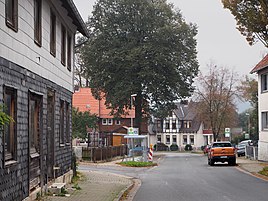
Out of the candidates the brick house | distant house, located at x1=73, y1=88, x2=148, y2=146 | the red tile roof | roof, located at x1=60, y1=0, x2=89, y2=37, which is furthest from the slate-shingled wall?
the red tile roof

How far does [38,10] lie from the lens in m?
15.9

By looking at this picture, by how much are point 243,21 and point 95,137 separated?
1183 inches

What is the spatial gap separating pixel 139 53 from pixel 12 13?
42.7m

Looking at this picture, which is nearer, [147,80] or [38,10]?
[38,10]

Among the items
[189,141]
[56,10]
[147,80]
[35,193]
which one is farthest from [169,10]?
[189,141]

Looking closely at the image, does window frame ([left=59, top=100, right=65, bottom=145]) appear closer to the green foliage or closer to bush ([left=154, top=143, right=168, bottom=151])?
the green foliage

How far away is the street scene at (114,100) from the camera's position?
13344 millimetres

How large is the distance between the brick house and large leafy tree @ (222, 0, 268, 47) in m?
6.91

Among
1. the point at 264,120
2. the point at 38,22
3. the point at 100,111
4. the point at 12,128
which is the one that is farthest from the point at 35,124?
the point at 100,111

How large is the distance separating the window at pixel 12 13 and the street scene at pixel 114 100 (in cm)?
2

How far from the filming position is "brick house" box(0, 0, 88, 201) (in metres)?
12.1

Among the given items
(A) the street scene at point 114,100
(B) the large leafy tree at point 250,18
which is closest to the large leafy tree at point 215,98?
(A) the street scene at point 114,100

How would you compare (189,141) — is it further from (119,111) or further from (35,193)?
(35,193)

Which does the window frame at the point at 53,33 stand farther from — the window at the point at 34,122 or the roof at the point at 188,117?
the roof at the point at 188,117
